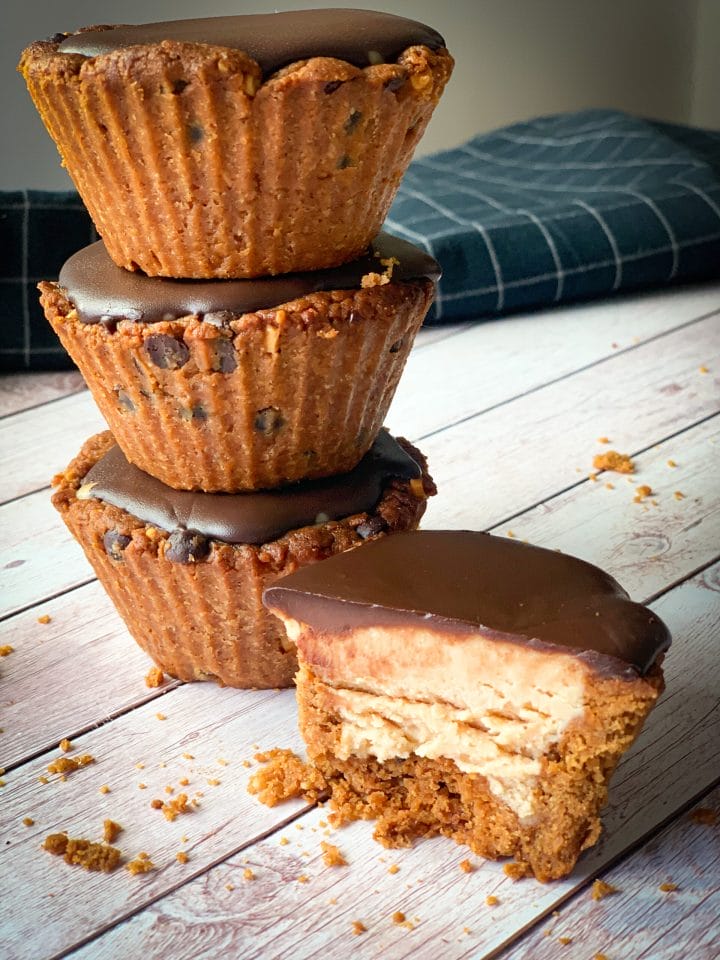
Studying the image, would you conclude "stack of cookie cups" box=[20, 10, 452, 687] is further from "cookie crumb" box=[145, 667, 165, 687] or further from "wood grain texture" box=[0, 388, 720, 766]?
"wood grain texture" box=[0, 388, 720, 766]

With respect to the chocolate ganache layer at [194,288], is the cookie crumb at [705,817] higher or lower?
lower

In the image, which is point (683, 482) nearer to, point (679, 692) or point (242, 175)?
point (679, 692)

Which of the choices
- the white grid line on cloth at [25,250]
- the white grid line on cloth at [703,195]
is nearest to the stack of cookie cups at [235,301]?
the white grid line on cloth at [25,250]

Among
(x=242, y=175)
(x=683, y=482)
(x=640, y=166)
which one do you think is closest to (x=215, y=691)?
(x=242, y=175)

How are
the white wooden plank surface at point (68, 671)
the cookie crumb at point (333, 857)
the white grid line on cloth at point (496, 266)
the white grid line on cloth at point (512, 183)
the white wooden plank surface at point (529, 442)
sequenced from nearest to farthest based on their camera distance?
the cookie crumb at point (333, 857) < the white wooden plank surface at point (68, 671) < the white wooden plank surface at point (529, 442) < the white grid line on cloth at point (496, 266) < the white grid line on cloth at point (512, 183)

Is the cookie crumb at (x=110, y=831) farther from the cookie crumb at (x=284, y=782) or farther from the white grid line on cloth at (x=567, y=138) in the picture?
the white grid line on cloth at (x=567, y=138)

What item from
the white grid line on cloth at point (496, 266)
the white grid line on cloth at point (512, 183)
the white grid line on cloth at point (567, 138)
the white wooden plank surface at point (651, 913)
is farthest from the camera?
the white grid line on cloth at point (567, 138)

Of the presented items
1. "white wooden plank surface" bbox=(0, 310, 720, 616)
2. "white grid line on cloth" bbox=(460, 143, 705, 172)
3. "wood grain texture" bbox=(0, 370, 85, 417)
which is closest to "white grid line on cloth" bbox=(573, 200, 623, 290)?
"white wooden plank surface" bbox=(0, 310, 720, 616)

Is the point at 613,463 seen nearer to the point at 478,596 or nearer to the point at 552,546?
the point at 552,546
